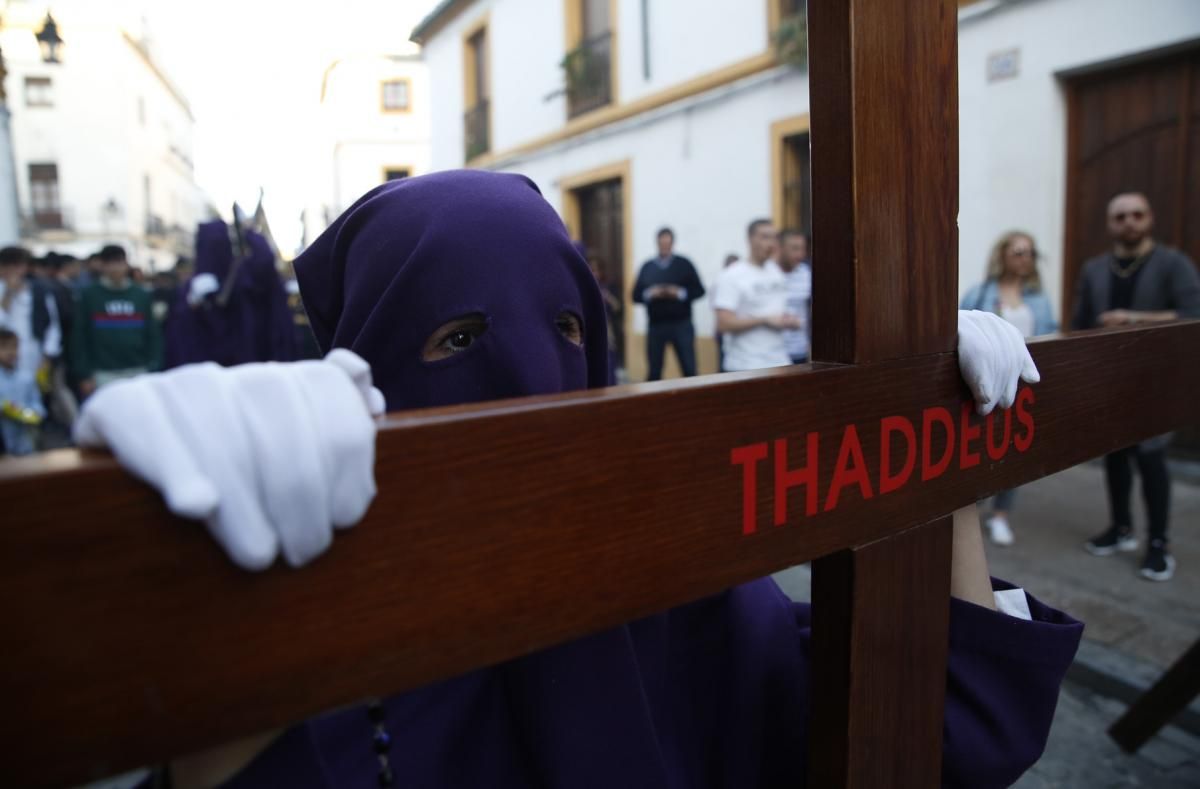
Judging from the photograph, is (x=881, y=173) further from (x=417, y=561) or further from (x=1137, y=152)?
(x=1137, y=152)

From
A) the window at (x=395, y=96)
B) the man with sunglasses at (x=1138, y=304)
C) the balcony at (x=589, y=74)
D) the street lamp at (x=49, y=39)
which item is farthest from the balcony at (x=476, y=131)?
the window at (x=395, y=96)

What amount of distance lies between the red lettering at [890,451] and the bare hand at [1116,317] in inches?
134

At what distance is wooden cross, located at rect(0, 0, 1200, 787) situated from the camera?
0.43 meters

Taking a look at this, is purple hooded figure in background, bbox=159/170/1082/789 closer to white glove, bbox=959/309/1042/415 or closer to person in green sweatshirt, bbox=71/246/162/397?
white glove, bbox=959/309/1042/415

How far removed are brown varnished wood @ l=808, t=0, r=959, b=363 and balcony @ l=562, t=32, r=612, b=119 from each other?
10417 millimetres

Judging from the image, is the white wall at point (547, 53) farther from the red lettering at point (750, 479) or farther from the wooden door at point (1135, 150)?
the red lettering at point (750, 479)

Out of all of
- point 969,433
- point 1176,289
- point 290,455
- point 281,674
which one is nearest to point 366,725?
point 281,674

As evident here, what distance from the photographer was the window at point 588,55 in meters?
10.7

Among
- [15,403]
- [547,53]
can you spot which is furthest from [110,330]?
[547,53]

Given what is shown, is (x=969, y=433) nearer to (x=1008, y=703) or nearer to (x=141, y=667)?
(x=1008, y=703)

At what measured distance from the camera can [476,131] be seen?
1451 centimetres

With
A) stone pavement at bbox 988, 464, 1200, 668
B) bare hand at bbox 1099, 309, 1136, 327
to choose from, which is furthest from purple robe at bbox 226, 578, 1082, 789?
bare hand at bbox 1099, 309, 1136, 327

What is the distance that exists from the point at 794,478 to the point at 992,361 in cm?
29

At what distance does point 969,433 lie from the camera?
878 mm
